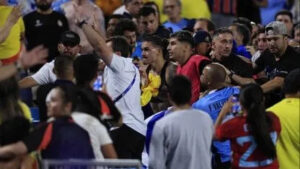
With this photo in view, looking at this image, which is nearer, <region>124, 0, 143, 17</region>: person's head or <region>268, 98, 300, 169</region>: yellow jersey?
<region>268, 98, 300, 169</region>: yellow jersey

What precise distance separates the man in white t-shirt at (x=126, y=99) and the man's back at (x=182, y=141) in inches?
51.8

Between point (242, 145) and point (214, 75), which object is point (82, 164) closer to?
point (242, 145)

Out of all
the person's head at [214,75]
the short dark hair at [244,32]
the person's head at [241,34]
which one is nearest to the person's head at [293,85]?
the person's head at [214,75]

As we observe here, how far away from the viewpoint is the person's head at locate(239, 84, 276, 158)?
10680 mm

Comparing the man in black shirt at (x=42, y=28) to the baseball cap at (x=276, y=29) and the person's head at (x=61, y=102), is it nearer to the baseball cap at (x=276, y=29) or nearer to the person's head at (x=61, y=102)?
the baseball cap at (x=276, y=29)

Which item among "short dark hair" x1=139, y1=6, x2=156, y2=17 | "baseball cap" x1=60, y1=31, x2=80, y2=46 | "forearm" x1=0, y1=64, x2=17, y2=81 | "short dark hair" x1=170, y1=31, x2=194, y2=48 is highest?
"forearm" x1=0, y1=64, x2=17, y2=81

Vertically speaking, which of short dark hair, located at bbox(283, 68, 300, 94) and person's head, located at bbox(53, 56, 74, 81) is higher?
person's head, located at bbox(53, 56, 74, 81)

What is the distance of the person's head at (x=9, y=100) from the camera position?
10305 mm

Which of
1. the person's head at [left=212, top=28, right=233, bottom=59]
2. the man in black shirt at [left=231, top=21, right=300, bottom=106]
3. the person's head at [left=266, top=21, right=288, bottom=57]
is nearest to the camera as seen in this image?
the man in black shirt at [left=231, top=21, right=300, bottom=106]

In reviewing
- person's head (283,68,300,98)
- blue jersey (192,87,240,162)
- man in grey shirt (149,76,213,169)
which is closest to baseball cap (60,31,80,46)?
blue jersey (192,87,240,162)

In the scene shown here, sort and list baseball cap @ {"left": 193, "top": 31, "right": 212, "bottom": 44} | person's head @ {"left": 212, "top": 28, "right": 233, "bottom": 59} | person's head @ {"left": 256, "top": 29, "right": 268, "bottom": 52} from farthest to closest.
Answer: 1. person's head @ {"left": 256, "top": 29, "right": 268, "bottom": 52}
2. baseball cap @ {"left": 193, "top": 31, "right": 212, "bottom": 44}
3. person's head @ {"left": 212, "top": 28, "right": 233, "bottom": 59}

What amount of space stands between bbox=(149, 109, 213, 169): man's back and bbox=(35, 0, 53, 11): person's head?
252 inches

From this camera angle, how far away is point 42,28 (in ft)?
55.4

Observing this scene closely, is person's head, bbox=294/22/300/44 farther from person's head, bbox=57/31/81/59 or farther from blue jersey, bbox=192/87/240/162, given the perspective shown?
blue jersey, bbox=192/87/240/162
